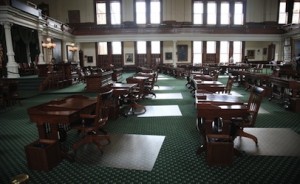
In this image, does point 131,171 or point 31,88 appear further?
point 31,88

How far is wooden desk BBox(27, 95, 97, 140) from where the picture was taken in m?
3.21

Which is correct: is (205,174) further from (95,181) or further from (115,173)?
(95,181)

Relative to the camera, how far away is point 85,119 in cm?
396

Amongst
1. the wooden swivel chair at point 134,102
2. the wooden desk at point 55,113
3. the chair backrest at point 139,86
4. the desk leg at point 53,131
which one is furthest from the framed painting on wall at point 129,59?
the desk leg at point 53,131

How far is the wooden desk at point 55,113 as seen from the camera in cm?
321

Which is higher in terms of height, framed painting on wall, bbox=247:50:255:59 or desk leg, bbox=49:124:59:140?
framed painting on wall, bbox=247:50:255:59

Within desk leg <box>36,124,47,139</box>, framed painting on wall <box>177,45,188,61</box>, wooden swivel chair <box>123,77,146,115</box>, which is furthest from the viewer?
framed painting on wall <box>177,45,188,61</box>

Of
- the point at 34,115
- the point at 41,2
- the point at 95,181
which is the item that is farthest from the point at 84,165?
the point at 41,2

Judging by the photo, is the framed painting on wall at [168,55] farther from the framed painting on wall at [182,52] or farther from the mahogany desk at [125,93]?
the mahogany desk at [125,93]

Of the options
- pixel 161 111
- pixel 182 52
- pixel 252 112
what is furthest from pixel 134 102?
pixel 182 52

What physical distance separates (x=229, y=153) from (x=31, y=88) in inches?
432

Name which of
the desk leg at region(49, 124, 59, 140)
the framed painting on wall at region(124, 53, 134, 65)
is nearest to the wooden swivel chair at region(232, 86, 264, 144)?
the desk leg at region(49, 124, 59, 140)

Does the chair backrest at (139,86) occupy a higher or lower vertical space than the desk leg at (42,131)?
higher

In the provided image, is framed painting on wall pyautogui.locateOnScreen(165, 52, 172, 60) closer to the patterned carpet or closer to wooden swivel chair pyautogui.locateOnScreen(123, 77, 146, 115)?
wooden swivel chair pyautogui.locateOnScreen(123, 77, 146, 115)
